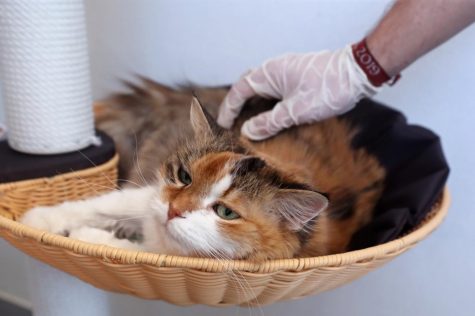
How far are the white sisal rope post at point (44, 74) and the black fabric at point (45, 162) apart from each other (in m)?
0.02

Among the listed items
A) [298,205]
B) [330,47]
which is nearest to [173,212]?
[298,205]

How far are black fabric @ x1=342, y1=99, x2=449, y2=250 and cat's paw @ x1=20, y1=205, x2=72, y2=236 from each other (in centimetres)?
59

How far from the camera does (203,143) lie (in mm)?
937

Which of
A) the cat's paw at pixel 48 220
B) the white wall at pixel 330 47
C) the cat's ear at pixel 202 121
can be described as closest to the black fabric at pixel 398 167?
the white wall at pixel 330 47

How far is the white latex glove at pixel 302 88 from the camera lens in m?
1.13

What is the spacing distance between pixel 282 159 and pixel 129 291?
0.46 m

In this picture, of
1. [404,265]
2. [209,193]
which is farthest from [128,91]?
[404,265]

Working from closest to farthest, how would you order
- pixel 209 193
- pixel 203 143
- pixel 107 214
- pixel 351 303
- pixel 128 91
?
pixel 209 193
pixel 203 143
pixel 107 214
pixel 128 91
pixel 351 303

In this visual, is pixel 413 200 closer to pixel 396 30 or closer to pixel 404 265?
pixel 396 30

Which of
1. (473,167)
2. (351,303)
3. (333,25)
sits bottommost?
(351,303)

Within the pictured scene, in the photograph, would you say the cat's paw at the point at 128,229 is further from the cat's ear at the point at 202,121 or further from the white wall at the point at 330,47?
the white wall at the point at 330,47

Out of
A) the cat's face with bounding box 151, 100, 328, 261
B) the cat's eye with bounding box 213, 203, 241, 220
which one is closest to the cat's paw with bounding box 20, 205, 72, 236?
the cat's face with bounding box 151, 100, 328, 261

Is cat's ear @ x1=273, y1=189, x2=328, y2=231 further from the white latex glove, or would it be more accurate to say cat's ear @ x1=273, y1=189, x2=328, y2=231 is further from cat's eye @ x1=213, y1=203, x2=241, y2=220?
the white latex glove

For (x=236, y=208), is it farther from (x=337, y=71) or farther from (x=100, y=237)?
(x=337, y=71)
